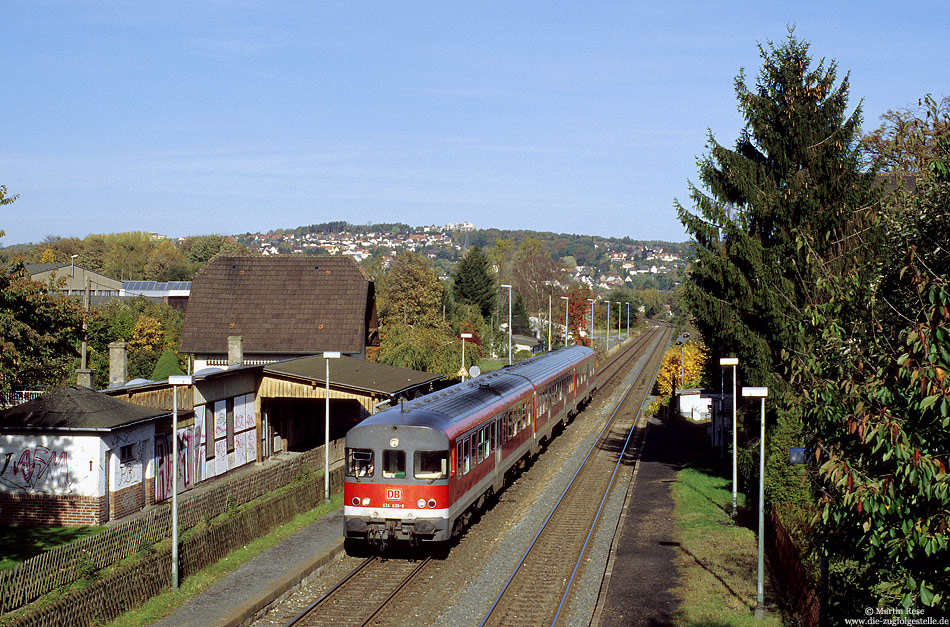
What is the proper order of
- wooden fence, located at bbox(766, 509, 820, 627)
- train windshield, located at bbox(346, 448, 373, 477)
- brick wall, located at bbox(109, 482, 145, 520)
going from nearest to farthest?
1. wooden fence, located at bbox(766, 509, 820, 627)
2. train windshield, located at bbox(346, 448, 373, 477)
3. brick wall, located at bbox(109, 482, 145, 520)

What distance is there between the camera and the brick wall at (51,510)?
2112 centimetres

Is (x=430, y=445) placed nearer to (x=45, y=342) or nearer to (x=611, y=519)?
(x=611, y=519)

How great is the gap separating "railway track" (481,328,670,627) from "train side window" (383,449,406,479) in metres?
3.04

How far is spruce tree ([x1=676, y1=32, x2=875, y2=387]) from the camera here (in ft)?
71.2

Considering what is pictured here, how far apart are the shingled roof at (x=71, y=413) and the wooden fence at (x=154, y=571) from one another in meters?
5.04

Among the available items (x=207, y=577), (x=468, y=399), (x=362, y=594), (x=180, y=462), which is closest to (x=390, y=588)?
(x=362, y=594)

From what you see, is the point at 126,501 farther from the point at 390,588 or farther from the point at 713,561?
the point at 713,561

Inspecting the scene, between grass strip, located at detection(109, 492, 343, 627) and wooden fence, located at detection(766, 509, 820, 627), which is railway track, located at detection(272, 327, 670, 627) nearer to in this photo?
grass strip, located at detection(109, 492, 343, 627)

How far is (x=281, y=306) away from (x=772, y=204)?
24.5 m

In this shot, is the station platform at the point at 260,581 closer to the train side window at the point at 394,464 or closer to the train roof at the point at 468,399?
the train side window at the point at 394,464

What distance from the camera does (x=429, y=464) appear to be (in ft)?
55.8

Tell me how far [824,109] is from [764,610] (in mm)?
14102

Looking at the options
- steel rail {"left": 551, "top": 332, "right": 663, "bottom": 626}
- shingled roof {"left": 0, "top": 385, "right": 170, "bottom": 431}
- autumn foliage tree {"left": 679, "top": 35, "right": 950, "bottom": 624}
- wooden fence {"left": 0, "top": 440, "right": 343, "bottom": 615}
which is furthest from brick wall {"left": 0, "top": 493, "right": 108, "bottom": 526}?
autumn foliage tree {"left": 679, "top": 35, "right": 950, "bottom": 624}

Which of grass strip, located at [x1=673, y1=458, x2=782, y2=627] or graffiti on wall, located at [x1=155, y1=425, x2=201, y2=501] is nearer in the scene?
grass strip, located at [x1=673, y1=458, x2=782, y2=627]
